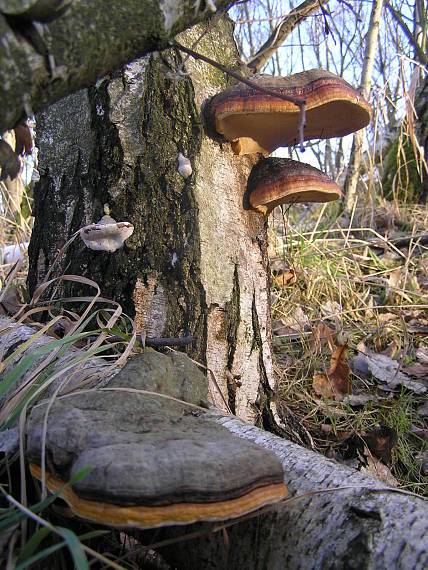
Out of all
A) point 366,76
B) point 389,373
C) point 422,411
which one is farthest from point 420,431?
point 366,76

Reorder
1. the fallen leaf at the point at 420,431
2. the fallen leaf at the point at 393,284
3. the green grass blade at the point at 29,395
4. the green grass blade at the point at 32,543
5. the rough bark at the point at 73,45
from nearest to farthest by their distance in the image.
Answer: the rough bark at the point at 73,45 < the green grass blade at the point at 32,543 < the green grass blade at the point at 29,395 < the fallen leaf at the point at 420,431 < the fallen leaf at the point at 393,284

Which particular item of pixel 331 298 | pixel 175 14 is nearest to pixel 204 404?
pixel 175 14

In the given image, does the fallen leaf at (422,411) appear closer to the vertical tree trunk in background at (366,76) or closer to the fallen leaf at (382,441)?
the fallen leaf at (382,441)

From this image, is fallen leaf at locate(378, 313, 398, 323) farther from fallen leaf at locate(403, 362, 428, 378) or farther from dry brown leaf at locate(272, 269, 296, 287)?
dry brown leaf at locate(272, 269, 296, 287)

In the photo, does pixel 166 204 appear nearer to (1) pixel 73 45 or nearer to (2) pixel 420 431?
(1) pixel 73 45

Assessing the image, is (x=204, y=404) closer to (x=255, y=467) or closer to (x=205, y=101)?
(x=255, y=467)

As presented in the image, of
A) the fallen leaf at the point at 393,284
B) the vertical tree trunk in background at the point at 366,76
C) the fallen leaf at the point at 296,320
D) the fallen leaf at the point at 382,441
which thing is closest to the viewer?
the fallen leaf at the point at 382,441

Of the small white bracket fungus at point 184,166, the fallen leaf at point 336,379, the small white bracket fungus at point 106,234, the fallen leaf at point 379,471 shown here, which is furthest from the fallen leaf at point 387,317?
the small white bracket fungus at point 106,234
